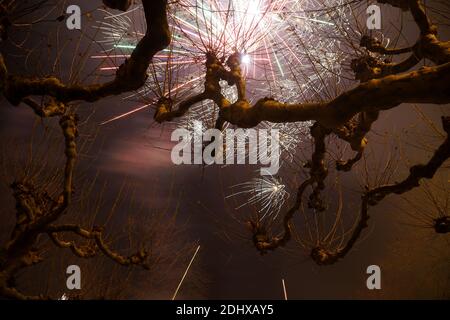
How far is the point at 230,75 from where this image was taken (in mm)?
6785

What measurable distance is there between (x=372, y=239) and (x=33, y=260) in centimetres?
1592

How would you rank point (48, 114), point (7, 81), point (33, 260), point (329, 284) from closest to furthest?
point (7, 81)
point (48, 114)
point (33, 260)
point (329, 284)

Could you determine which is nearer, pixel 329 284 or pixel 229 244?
pixel 329 284

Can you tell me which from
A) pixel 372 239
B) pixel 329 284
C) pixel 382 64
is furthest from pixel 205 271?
pixel 382 64

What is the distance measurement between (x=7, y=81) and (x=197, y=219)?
54.4 ft

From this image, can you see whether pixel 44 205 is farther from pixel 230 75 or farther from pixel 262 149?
pixel 262 149

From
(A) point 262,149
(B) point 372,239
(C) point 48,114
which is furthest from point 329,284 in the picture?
(C) point 48,114

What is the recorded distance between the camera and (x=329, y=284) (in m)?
19.6

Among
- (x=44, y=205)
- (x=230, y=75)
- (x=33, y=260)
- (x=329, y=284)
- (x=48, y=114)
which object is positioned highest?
(x=230, y=75)

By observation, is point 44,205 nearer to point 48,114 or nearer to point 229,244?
point 48,114
